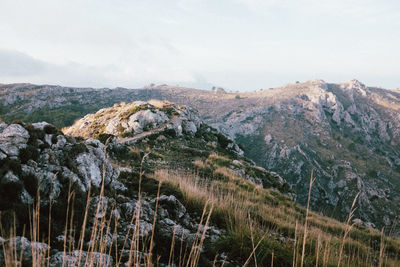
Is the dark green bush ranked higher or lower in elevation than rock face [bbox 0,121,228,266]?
higher

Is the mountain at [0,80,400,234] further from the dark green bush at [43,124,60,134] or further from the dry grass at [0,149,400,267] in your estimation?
the dark green bush at [43,124,60,134]

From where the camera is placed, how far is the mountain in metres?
52.8

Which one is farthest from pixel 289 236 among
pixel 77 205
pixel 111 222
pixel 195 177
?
pixel 195 177

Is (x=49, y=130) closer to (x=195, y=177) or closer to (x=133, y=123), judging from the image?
(x=195, y=177)

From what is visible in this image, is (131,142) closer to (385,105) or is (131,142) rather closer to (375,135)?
(375,135)

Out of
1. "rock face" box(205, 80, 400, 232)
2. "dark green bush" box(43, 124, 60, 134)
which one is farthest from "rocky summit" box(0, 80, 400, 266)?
"rock face" box(205, 80, 400, 232)

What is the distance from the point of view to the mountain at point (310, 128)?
52.8 m

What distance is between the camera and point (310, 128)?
7538 centimetres

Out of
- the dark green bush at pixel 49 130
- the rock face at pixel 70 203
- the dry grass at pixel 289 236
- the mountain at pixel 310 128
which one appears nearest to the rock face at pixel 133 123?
the dry grass at pixel 289 236

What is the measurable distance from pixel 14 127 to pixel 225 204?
5631mm

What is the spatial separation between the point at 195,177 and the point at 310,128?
74729mm

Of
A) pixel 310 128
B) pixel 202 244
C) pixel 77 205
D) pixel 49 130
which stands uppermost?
pixel 310 128

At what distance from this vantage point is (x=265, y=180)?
19422mm

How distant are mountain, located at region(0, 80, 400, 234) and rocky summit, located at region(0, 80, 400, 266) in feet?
1.40
